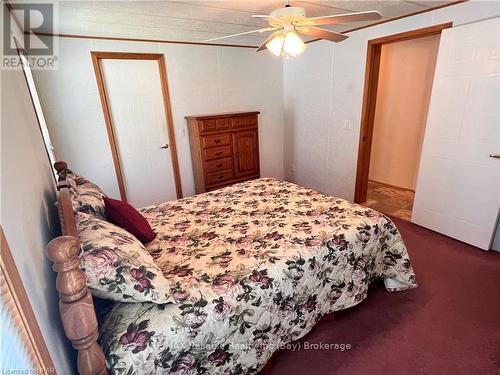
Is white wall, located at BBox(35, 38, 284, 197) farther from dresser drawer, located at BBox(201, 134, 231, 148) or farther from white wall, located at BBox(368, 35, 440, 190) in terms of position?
white wall, located at BBox(368, 35, 440, 190)

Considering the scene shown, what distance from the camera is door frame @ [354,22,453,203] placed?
9.79 feet

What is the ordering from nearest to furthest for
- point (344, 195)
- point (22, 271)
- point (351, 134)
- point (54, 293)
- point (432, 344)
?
1. point (22, 271)
2. point (54, 293)
3. point (432, 344)
4. point (351, 134)
5. point (344, 195)

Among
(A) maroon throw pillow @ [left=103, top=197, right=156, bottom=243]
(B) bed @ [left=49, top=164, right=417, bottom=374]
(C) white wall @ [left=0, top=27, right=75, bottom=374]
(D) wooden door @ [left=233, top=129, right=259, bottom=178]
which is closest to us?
(C) white wall @ [left=0, top=27, right=75, bottom=374]

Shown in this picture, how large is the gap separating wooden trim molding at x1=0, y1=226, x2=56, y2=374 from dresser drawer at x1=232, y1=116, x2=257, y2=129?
332cm

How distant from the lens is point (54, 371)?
0.75m

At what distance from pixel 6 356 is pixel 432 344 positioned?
2097 mm

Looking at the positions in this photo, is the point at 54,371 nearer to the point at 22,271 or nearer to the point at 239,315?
the point at 22,271

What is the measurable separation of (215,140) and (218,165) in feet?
1.13

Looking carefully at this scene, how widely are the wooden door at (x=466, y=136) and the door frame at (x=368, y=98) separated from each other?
0.50 metres

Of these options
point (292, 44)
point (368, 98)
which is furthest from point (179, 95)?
point (368, 98)

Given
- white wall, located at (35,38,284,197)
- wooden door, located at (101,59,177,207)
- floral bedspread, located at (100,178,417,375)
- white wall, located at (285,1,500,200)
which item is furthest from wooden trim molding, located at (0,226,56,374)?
white wall, located at (285,1,500,200)

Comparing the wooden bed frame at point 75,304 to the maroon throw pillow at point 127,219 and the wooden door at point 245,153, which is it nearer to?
the maroon throw pillow at point 127,219

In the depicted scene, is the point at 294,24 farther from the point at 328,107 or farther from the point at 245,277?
the point at 328,107

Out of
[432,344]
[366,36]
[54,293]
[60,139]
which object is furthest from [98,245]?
[366,36]
